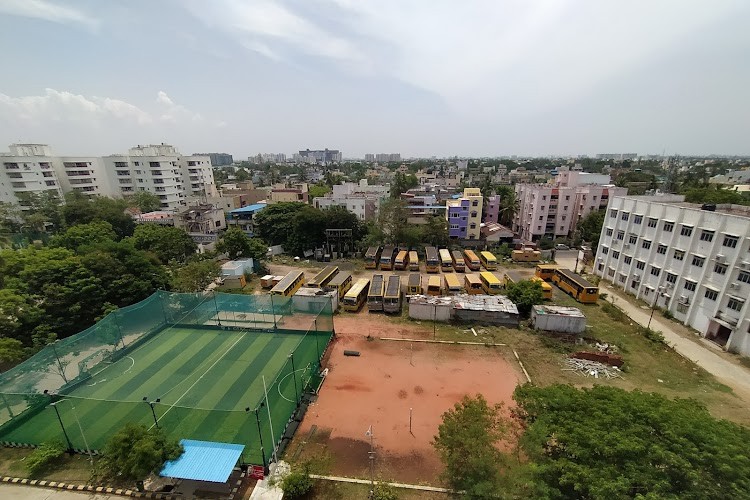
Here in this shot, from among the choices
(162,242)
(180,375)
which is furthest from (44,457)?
(162,242)

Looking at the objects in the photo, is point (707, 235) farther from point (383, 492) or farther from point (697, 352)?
point (383, 492)

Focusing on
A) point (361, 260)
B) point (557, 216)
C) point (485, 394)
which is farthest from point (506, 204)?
point (485, 394)

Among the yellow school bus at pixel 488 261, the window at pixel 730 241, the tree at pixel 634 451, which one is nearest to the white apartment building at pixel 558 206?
the yellow school bus at pixel 488 261

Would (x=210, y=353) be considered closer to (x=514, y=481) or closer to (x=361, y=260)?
(x=514, y=481)

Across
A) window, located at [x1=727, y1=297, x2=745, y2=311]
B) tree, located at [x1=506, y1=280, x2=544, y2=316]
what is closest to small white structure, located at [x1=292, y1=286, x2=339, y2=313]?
tree, located at [x1=506, y1=280, x2=544, y2=316]

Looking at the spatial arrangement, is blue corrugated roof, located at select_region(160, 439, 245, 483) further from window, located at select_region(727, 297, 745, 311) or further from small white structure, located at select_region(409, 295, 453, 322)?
window, located at select_region(727, 297, 745, 311)
